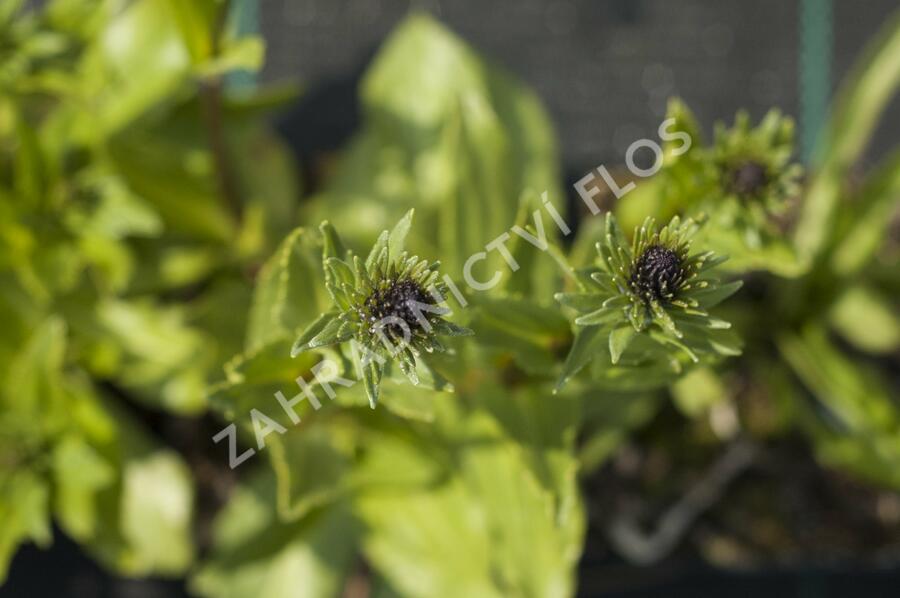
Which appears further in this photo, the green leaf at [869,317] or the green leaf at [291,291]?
the green leaf at [869,317]

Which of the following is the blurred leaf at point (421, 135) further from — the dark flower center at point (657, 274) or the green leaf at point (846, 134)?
the dark flower center at point (657, 274)

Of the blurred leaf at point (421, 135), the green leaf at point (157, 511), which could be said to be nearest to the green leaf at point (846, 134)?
the blurred leaf at point (421, 135)

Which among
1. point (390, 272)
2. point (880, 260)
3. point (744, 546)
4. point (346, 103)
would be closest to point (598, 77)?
point (346, 103)

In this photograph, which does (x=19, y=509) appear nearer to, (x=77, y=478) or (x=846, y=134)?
(x=77, y=478)

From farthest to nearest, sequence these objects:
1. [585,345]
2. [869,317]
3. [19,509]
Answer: [869,317] → [19,509] → [585,345]

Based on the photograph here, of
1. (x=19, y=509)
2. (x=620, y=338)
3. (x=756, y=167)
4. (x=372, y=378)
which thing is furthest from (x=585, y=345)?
(x=19, y=509)

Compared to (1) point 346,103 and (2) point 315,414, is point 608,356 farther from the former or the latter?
(1) point 346,103

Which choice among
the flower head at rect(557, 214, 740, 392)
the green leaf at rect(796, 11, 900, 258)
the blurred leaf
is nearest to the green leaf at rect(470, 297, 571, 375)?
the flower head at rect(557, 214, 740, 392)
